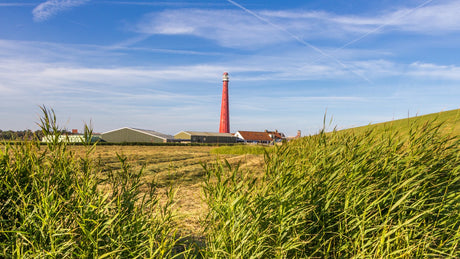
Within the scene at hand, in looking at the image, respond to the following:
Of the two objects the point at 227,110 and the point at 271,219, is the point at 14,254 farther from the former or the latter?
the point at 227,110

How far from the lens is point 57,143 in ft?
13.5

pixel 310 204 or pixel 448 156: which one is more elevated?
pixel 448 156

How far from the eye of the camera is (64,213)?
3.87 meters

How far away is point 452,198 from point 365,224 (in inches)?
77.5

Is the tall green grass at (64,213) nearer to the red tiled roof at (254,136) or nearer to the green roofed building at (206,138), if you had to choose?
the green roofed building at (206,138)

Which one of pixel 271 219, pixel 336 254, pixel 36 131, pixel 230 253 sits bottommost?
pixel 336 254

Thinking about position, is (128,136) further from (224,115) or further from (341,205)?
(341,205)

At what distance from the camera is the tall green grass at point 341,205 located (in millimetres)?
3631

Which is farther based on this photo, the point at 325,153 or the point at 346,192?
the point at 325,153

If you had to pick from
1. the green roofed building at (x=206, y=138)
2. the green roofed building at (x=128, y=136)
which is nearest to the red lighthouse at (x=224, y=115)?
the green roofed building at (x=206, y=138)

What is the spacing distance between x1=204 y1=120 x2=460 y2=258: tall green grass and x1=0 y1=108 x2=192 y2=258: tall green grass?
0.83 metres

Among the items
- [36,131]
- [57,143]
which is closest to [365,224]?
[57,143]

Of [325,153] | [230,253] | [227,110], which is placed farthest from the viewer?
[227,110]

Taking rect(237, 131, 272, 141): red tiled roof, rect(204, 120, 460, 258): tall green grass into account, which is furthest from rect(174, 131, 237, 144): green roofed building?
rect(204, 120, 460, 258): tall green grass
